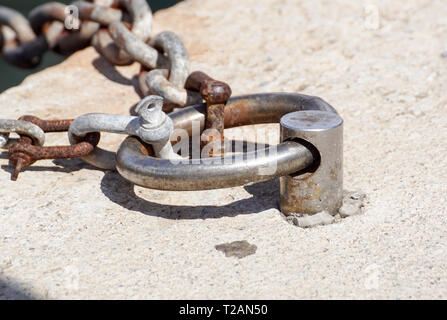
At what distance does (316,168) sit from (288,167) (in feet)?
0.33

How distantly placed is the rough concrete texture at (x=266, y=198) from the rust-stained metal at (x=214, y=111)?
181mm

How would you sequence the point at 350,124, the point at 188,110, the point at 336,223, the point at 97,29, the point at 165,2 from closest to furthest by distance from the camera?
the point at 336,223 → the point at 188,110 → the point at 350,124 → the point at 97,29 → the point at 165,2

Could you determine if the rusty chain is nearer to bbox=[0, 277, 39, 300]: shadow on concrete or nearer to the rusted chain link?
the rusted chain link

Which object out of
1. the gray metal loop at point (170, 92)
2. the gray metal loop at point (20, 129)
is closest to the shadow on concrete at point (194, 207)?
the gray metal loop at point (20, 129)

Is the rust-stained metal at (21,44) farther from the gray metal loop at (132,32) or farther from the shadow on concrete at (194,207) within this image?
the shadow on concrete at (194,207)

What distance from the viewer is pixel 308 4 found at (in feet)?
9.41

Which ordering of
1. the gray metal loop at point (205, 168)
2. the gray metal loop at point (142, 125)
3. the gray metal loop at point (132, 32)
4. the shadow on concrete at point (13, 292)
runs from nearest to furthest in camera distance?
the shadow on concrete at point (13, 292), the gray metal loop at point (205, 168), the gray metal loop at point (142, 125), the gray metal loop at point (132, 32)

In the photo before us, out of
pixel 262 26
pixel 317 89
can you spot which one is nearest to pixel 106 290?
pixel 317 89

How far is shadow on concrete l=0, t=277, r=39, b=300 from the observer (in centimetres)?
133

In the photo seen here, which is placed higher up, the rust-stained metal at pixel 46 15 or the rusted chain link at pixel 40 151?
the rust-stained metal at pixel 46 15

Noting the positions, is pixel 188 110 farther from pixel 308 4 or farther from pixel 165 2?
pixel 165 2

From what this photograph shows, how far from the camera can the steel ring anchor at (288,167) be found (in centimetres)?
146

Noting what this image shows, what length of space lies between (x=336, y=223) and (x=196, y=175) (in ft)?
1.28
